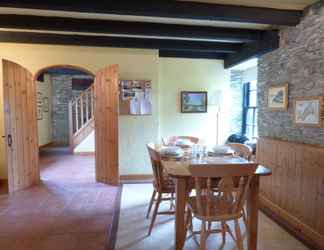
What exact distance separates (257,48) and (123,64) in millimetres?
2358

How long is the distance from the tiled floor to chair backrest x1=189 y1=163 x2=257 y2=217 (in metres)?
1.20

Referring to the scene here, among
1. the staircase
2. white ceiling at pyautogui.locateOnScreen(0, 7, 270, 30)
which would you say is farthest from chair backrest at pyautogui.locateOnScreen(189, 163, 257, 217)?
the staircase

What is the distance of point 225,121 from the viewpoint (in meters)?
5.06

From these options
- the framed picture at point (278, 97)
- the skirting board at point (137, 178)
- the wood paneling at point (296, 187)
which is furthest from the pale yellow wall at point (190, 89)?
Result: the wood paneling at point (296, 187)

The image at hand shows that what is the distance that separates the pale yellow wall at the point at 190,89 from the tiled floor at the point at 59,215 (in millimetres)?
1880

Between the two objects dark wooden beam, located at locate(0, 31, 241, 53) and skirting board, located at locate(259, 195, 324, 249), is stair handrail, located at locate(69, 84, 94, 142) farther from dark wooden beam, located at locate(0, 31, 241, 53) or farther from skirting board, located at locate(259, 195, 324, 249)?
skirting board, located at locate(259, 195, 324, 249)

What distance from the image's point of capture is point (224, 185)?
1.93 m

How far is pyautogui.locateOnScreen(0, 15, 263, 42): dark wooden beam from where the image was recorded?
3.02 meters

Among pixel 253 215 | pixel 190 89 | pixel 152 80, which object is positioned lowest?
pixel 253 215

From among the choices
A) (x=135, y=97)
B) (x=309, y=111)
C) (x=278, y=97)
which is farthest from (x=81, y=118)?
(x=309, y=111)

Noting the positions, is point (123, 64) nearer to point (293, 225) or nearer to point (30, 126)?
point (30, 126)

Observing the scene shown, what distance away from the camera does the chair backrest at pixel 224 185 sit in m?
1.80

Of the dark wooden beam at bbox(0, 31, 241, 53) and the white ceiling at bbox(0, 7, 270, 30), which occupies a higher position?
the white ceiling at bbox(0, 7, 270, 30)

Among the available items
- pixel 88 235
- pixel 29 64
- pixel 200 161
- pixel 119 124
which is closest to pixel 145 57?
pixel 119 124
